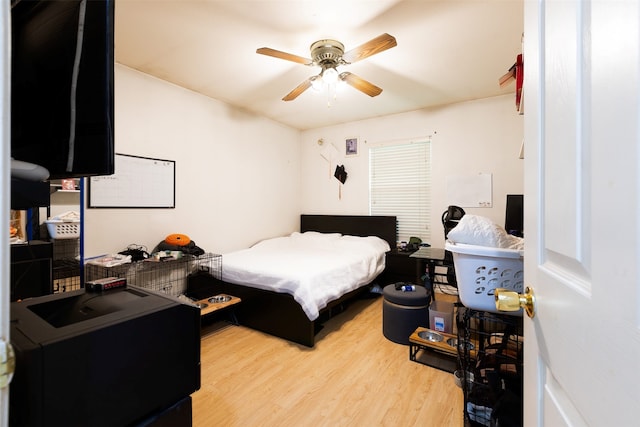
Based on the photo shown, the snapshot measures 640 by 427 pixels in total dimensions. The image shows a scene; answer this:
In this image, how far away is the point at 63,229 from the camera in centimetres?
187

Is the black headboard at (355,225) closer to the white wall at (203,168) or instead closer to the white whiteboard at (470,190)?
→ the white wall at (203,168)

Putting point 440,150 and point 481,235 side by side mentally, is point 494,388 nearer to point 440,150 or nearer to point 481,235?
point 481,235

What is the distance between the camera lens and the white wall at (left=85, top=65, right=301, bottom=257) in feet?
8.95

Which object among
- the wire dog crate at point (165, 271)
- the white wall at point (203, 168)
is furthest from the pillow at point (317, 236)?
the wire dog crate at point (165, 271)

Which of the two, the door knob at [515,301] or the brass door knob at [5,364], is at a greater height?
the brass door knob at [5,364]

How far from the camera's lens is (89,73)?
24.9 inches

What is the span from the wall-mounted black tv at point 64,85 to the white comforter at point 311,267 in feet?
6.18

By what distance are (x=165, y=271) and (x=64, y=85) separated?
2.65 meters

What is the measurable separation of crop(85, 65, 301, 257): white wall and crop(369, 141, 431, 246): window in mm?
1432

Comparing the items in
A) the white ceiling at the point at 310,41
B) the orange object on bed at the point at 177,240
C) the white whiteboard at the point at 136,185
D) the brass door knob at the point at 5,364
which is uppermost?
the white ceiling at the point at 310,41

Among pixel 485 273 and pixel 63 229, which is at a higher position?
pixel 63 229

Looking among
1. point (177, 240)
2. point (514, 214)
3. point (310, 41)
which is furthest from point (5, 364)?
point (514, 214)

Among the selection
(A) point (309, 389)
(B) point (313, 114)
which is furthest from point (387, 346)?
(B) point (313, 114)

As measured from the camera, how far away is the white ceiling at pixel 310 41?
196 cm
